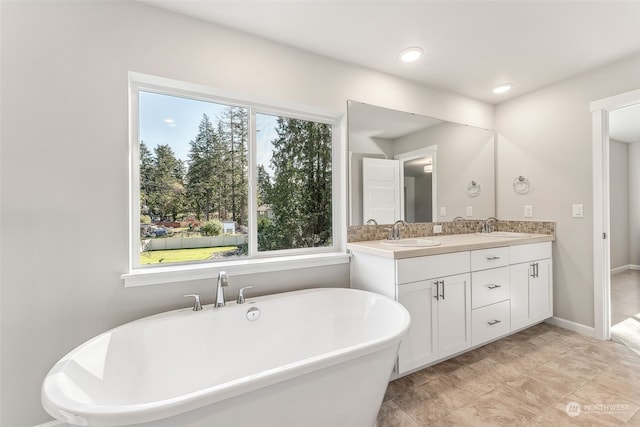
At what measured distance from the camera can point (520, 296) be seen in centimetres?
246

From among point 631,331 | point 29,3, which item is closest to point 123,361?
point 29,3

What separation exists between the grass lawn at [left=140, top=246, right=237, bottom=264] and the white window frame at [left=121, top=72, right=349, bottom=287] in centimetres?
4

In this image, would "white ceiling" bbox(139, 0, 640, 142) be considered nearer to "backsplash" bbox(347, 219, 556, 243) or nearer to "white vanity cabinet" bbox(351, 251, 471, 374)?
"backsplash" bbox(347, 219, 556, 243)

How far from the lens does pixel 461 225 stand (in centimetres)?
299

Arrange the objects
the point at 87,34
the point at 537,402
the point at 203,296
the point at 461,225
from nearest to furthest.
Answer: the point at 87,34 < the point at 537,402 < the point at 203,296 < the point at 461,225

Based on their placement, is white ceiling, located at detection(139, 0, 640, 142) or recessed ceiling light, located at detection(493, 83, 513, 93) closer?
white ceiling, located at detection(139, 0, 640, 142)

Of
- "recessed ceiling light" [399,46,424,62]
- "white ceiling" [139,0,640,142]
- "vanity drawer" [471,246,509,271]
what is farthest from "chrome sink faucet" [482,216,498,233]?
"recessed ceiling light" [399,46,424,62]

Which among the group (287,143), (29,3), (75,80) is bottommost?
(287,143)

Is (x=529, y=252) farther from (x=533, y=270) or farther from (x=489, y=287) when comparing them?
(x=489, y=287)

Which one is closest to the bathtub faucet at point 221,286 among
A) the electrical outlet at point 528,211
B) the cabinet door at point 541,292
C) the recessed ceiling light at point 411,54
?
the recessed ceiling light at point 411,54

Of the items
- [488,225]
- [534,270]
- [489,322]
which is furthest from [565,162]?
[489,322]

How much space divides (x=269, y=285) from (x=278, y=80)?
1.50 meters

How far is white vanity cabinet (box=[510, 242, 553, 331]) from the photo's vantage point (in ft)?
7.93

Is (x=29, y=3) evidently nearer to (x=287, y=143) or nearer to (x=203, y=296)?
(x=287, y=143)
